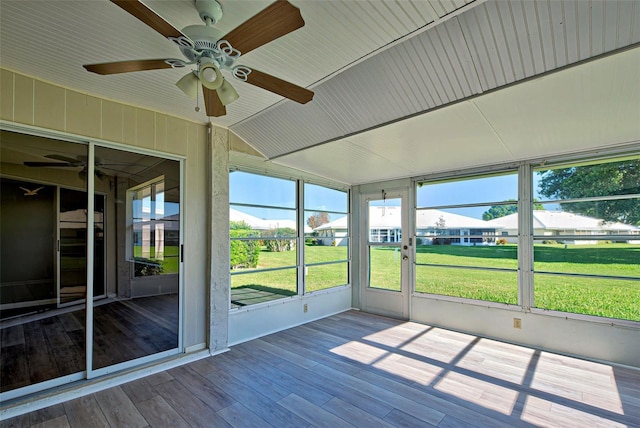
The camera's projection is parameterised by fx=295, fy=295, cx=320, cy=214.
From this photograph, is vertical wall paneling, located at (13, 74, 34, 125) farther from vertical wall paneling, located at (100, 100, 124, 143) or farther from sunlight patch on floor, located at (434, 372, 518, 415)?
sunlight patch on floor, located at (434, 372, 518, 415)

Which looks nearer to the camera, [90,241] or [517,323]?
[90,241]

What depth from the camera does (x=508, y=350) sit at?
362 cm

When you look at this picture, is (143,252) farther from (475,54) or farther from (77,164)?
(475,54)

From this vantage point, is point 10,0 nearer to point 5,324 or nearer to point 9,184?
point 9,184

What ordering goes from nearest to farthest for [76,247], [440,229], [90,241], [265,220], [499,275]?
[90,241] → [76,247] → [499,275] → [265,220] → [440,229]

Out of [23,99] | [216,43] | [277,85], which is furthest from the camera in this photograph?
[23,99]

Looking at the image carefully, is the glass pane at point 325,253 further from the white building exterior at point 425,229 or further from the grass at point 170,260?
the grass at point 170,260

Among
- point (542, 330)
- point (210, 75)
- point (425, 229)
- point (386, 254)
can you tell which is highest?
point (210, 75)

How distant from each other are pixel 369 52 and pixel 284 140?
5.59ft

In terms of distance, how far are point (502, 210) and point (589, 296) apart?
53.9 inches

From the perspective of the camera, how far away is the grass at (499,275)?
3.35 meters

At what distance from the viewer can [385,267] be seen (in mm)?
5281

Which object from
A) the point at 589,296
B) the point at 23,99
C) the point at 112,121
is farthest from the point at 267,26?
the point at 589,296

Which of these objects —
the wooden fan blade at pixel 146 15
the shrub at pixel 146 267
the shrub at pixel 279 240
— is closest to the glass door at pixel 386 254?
the shrub at pixel 279 240
